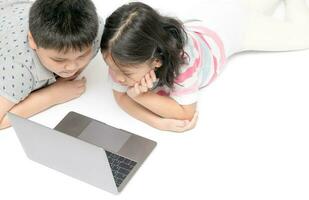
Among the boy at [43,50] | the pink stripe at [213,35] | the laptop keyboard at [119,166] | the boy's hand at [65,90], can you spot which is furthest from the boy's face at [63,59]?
the pink stripe at [213,35]

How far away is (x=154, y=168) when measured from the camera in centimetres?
112

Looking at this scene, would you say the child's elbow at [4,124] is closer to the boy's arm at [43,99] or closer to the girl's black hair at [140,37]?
the boy's arm at [43,99]

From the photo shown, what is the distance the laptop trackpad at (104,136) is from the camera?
3.79ft

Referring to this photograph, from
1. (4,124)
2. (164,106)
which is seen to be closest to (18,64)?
(4,124)

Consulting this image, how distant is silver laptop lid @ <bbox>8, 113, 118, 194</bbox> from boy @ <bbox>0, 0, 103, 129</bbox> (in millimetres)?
125

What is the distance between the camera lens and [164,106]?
3.81 feet

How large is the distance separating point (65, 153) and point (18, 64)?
28 cm

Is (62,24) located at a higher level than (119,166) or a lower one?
higher

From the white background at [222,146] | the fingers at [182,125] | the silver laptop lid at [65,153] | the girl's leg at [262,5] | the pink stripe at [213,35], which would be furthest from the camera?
the girl's leg at [262,5]

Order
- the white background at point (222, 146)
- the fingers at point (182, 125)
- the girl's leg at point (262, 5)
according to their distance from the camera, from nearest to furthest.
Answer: the white background at point (222, 146) → the fingers at point (182, 125) → the girl's leg at point (262, 5)

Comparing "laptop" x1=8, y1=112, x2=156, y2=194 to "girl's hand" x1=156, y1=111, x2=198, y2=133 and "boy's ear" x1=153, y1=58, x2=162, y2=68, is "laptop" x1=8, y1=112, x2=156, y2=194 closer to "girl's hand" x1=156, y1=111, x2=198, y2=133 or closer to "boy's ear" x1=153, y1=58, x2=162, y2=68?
"girl's hand" x1=156, y1=111, x2=198, y2=133

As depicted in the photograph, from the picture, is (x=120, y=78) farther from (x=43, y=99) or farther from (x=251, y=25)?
(x=251, y=25)

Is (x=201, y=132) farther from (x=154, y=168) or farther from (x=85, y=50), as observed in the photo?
(x=85, y=50)

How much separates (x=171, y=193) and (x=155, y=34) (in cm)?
37
